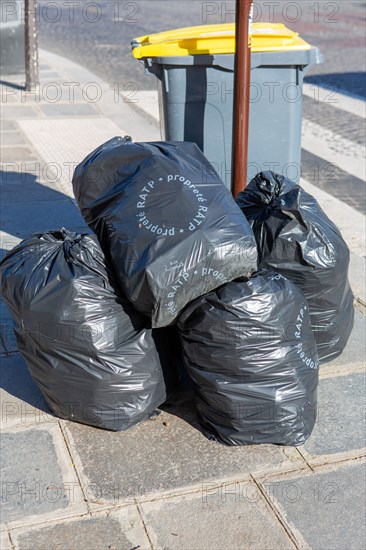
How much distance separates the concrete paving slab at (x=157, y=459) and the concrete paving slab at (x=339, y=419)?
149 millimetres

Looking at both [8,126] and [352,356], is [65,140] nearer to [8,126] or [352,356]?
[8,126]

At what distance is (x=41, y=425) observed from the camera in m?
3.76

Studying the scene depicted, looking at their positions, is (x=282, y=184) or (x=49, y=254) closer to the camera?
(x=49, y=254)

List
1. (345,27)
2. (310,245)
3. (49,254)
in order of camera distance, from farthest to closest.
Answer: (345,27)
(310,245)
(49,254)

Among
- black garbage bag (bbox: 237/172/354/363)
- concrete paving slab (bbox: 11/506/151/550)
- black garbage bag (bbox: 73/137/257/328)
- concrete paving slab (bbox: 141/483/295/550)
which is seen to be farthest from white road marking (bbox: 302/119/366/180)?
concrete paving slab (bbox: 11/506/151/550)

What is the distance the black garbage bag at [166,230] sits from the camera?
338cm

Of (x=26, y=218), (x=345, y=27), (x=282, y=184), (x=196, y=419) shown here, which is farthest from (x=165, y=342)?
(x=345, y=27)

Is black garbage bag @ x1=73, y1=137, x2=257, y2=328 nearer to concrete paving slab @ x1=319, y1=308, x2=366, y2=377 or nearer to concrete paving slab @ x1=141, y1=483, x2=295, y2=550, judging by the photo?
concrete paving slab @ x1=141, y1=483, x2=295, y2=550

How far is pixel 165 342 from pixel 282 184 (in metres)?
1.07

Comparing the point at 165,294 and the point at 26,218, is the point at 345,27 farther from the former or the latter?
the point at 165,294

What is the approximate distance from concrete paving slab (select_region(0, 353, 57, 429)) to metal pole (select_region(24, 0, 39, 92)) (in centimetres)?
706

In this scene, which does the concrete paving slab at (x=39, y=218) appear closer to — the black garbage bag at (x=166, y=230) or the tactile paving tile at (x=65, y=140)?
the tactile paving tile at (x=65, y=140)

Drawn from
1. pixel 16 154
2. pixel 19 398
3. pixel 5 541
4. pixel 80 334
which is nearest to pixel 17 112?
pixel 16 154

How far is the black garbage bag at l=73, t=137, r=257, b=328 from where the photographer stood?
3381 mm
